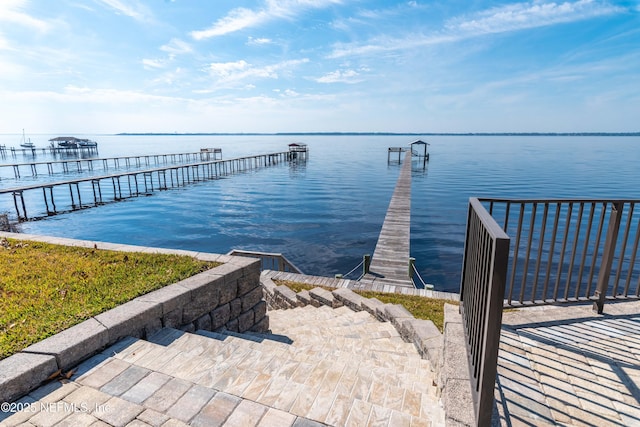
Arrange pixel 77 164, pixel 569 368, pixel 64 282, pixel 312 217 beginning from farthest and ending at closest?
pixel 77 164 < pixel 312 217 < pixel 64 282 < pixel 569 368

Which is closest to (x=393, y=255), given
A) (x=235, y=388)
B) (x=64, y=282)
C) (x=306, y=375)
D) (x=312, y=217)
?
(x=306, y=375)

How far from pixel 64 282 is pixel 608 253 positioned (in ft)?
22.1

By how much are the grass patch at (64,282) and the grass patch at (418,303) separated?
370 cm

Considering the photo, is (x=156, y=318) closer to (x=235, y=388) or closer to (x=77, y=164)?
(x=235, y=388)

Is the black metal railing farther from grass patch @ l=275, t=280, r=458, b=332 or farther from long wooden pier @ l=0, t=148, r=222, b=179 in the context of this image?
long wooden pier @ l=0, t=148, r=222, b=179

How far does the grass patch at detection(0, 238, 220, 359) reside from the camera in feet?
11.1

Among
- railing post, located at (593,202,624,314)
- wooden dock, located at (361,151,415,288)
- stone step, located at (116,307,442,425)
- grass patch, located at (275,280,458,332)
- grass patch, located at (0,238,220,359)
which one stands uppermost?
railing post, located at (593,202,624,314)

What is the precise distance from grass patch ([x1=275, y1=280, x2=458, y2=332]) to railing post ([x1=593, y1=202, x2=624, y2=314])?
2.24 metres

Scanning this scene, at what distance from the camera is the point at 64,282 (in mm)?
4461

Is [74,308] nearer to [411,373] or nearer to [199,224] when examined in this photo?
[411,373]

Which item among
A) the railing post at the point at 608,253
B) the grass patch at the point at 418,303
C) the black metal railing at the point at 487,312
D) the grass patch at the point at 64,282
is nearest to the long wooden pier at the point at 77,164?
the grass patch at the point at 64,282

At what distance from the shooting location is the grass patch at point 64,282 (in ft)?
11.1

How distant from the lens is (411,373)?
3301mm

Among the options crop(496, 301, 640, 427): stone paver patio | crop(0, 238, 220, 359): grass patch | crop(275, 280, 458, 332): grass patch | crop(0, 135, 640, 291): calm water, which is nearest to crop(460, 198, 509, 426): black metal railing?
crop(496, 301, 640, 427): stone paver patio
